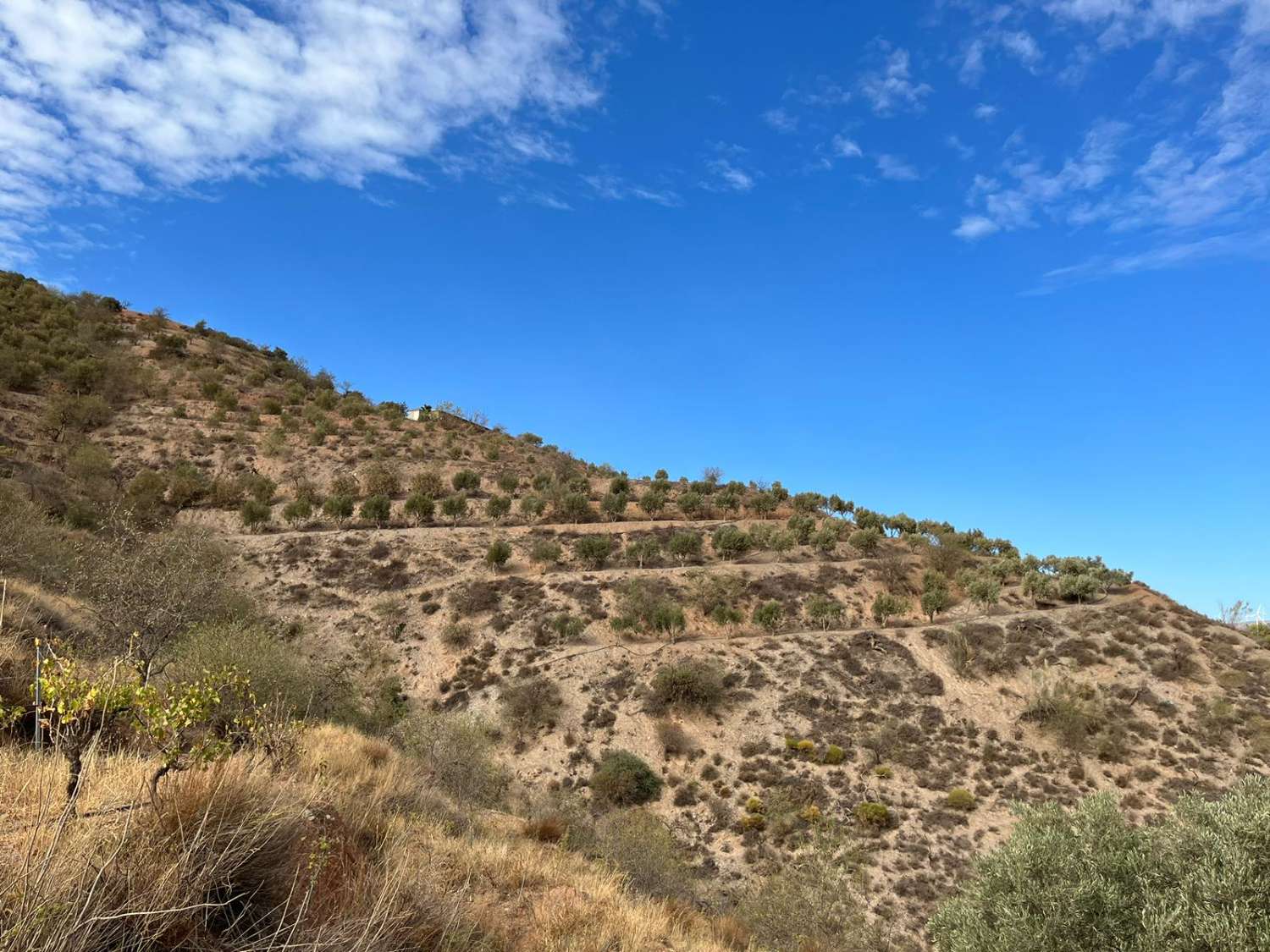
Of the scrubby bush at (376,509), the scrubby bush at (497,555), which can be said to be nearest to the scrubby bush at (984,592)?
the scrubby bush at (497,555)

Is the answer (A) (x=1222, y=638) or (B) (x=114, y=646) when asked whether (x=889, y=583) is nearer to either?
(A) (x=1222, y=638)

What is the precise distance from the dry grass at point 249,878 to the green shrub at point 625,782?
1654 centimetres

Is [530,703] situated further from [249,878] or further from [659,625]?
[249,878]

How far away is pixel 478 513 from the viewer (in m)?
43.4

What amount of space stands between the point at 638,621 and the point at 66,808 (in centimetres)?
3079

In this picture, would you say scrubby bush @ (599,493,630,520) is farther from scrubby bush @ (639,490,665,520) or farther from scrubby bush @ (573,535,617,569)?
scrubby bush @ (573,535,617,569)

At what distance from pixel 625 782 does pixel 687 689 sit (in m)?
5.59

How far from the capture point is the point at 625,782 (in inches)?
942

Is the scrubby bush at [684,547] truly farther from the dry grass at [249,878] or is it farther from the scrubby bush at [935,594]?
the dry grass at [249,878]

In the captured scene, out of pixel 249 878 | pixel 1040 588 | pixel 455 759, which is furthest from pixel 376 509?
pixel 1040 588

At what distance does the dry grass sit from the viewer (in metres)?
3.16

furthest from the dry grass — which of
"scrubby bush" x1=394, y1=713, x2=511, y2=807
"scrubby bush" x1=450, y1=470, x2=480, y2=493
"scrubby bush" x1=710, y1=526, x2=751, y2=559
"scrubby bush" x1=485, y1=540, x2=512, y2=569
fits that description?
"scrubby bush" x1=450, y1=470, x2=480, y2=493

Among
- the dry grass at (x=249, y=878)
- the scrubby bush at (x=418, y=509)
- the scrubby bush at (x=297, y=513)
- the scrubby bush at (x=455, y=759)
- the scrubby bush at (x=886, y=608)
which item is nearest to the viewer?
the dry grass at (x=249, y=878)

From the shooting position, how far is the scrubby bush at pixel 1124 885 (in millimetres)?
7742
